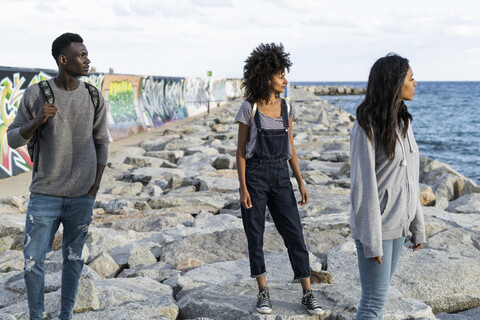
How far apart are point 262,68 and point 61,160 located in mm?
1224

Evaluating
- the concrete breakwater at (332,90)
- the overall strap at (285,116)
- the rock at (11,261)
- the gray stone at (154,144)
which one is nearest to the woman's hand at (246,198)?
the overall strap at (285,116)

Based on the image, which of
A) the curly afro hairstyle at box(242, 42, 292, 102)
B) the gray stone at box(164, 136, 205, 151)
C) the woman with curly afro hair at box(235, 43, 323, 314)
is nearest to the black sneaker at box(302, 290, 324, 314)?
the woman with curly afro hair at box(235, 43, 323, 314)

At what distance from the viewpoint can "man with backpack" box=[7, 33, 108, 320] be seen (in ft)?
9.92

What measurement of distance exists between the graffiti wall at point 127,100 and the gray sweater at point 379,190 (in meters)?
7.48

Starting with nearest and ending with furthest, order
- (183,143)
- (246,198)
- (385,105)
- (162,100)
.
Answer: (385,105) → (246,198) → (183,143) → (162,100)

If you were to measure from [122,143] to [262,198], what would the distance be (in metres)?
10.8

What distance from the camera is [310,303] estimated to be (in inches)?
132

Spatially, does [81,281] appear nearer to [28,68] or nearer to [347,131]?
[28,68]

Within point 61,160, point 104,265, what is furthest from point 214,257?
point 61,160

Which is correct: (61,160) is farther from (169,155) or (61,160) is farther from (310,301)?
(169,155)

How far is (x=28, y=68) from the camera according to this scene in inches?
384

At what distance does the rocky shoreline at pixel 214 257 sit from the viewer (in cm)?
355

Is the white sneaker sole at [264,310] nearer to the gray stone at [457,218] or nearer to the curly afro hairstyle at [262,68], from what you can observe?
the curly afro hairstyle at [262,68]

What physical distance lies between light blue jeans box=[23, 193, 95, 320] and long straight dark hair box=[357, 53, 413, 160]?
5.11 feet
